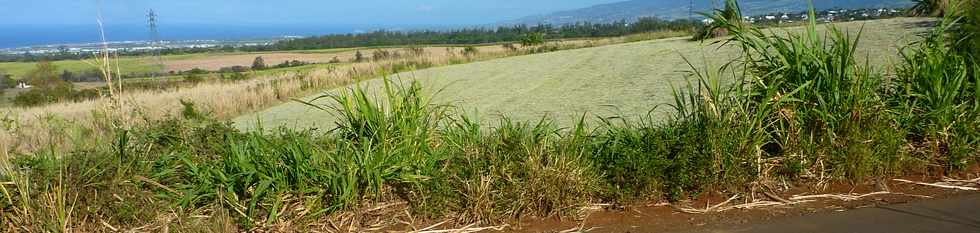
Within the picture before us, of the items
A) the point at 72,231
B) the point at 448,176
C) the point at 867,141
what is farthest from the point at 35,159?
the point at 867,141

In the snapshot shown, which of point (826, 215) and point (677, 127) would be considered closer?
point (826, 215)

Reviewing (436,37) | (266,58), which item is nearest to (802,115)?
(266,58)

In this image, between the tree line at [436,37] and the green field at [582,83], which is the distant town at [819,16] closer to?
the green field at [582,83]

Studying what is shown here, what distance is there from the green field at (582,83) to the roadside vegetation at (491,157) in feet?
18.5

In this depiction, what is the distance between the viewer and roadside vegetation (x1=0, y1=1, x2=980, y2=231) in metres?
4.63

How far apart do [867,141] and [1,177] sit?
5.59 m

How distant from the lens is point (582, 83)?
20.7 m

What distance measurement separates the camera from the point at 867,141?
5.61 meters

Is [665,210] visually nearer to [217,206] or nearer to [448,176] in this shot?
[448,176]

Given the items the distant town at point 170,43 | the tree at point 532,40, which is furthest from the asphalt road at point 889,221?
the tree at point 532,40

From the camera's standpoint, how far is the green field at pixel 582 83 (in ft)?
48.2

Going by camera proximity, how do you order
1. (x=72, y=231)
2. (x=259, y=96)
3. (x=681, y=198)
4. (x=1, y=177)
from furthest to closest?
(x=259, y=96) → (x=681, y=198) → (x=1, y=177) → (x=72, y=231)

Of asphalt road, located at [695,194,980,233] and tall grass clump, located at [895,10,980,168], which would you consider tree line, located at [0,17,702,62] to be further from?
asphalt road, located at [695,194,980,233]

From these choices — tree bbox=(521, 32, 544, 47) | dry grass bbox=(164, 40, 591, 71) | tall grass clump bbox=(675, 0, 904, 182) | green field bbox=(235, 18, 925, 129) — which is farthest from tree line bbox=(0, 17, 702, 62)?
tall grass clump bbox=(675, 0, 904, 182)
